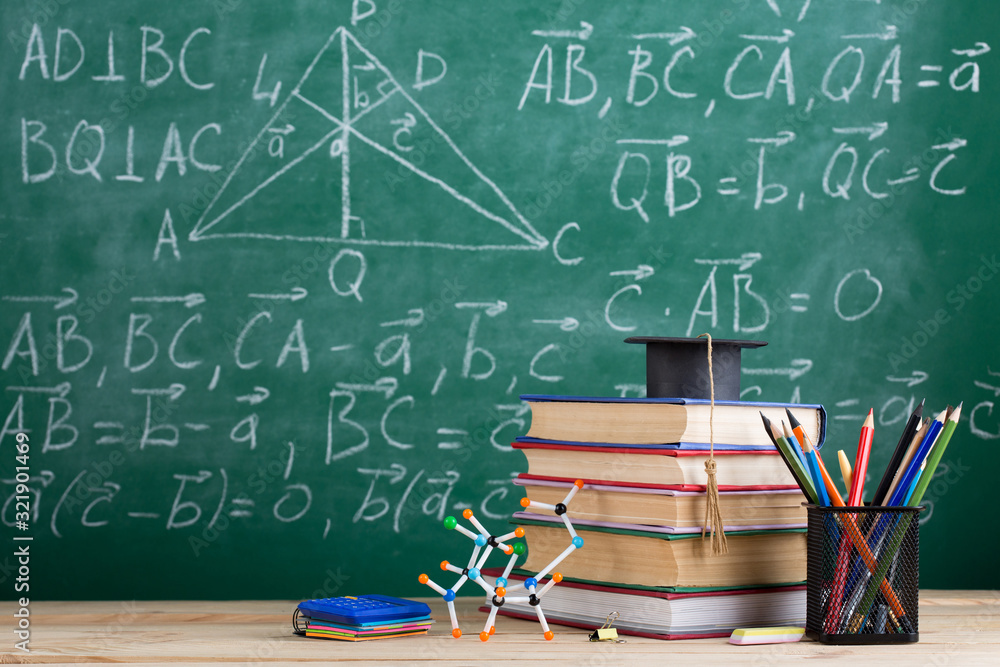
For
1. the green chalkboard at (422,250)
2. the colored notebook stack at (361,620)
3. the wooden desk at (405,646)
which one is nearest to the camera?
the wooden desk at (405,646)

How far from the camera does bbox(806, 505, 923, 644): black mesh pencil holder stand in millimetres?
1053

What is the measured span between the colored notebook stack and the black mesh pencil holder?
1.49 feet

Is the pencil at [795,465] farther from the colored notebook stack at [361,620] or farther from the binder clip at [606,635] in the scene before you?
the colored notebook stack at [361,620]

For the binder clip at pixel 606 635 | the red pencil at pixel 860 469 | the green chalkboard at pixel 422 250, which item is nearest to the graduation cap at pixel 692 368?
the red pencil at pixel 860 469

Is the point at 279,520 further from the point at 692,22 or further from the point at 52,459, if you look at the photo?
the point at 692,22

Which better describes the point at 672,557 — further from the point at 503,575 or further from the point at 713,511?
the point at 503,575

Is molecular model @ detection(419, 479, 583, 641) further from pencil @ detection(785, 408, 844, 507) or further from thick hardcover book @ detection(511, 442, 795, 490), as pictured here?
pencil @ detection(785, 408, 844, 507)

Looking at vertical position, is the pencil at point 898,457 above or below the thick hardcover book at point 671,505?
above

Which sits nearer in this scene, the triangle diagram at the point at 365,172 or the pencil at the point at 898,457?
the pencil at the point at 898,457

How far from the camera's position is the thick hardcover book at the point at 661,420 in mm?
1126

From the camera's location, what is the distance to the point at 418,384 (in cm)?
205

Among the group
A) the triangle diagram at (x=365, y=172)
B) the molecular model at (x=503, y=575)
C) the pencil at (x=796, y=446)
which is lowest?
the molecular model at (x=503, y=575)

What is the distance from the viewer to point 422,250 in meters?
2.05

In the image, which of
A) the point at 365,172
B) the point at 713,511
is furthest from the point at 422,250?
the point at 713,511
